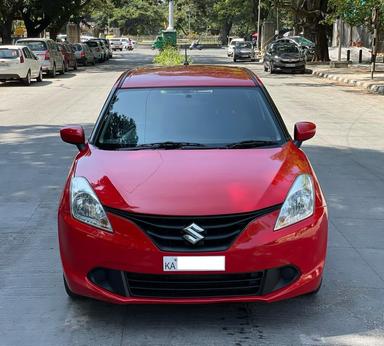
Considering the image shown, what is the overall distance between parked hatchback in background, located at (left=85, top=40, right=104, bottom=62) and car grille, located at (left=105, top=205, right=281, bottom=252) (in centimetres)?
4019

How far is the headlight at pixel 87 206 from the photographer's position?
12.7 ft

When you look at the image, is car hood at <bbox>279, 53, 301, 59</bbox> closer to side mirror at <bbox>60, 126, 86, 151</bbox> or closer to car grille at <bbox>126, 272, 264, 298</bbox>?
side mirror at <bbox>60, 126, 86, 151</bbox>

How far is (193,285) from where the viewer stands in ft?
12.5

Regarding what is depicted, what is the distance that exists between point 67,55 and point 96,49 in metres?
9.73

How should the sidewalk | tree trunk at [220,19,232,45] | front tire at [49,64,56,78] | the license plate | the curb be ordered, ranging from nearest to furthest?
the license plate < the curb < the sidewalk < front tire at [49,64,56,78] < tree trunk at [220,19,232,45]

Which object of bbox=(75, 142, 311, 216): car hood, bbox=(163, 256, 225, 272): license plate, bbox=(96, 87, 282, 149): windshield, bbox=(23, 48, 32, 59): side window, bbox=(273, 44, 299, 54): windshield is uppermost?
bbox=(96, 87, 282, 149): windshield

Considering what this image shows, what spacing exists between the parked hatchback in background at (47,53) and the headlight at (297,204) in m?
25.7

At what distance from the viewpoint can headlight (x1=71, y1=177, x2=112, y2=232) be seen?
388cm

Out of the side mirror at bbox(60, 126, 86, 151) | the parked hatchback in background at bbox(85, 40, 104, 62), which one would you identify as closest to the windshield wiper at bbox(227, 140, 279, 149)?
the side mirror at bbox(60, 126, 86, 151)

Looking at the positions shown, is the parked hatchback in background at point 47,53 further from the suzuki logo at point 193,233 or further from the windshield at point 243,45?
the suzuki logo at point 193,233

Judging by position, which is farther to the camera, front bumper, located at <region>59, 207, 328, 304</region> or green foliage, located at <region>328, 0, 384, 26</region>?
green foliage, located at <region>328, 0, 384, 26</region>

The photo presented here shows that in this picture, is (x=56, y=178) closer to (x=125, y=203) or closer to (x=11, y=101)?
(x=125, y=203)

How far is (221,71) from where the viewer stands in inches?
231

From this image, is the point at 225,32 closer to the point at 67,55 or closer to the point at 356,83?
the point at 67,55
